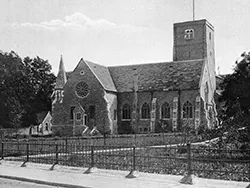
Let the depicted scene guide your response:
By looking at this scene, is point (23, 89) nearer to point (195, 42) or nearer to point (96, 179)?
point (195, 42)

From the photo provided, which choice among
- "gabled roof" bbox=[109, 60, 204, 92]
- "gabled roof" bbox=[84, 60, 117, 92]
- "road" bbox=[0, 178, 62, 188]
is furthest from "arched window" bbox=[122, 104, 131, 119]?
"road" bbox=[0, 178, 62, 188]

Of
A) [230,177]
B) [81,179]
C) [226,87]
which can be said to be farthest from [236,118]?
[226,87]

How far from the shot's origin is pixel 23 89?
6588cm

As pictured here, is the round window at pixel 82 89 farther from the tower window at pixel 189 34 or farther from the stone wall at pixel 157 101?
the tower window at pixel 189 34

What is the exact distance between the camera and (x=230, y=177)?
43.3ft

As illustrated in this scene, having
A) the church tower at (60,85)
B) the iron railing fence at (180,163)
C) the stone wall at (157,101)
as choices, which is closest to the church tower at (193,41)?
the stone wall at (157,101)

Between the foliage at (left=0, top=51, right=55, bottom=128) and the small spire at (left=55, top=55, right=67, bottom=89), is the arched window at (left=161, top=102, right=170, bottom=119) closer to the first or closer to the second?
the small spire at (left=55, top=55, right=67, bottom=89)

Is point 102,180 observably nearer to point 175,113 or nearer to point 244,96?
point 244,96

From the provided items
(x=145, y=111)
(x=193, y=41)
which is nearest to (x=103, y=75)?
(x=145, y=111)

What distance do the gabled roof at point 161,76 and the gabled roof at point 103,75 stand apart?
980 mm

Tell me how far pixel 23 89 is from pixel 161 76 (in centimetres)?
2370

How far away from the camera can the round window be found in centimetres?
5741

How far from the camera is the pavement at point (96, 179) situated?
12055 mm

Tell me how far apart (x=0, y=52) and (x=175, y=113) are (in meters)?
27.1
